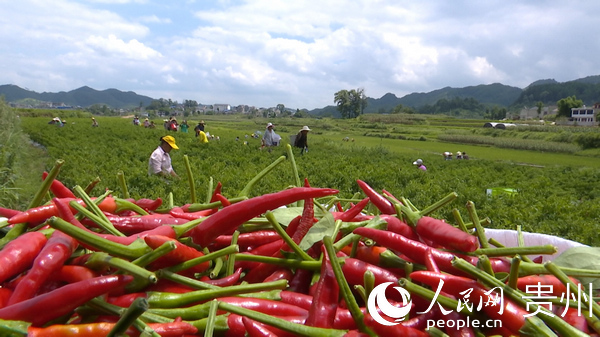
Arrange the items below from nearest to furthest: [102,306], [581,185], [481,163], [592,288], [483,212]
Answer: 1. [102,306]
2. [592,288]
3. [483,212]
4. [581,185]
5. [481,163]

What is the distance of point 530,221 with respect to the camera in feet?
25.4

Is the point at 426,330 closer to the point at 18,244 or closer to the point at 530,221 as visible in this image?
the point at 18,244

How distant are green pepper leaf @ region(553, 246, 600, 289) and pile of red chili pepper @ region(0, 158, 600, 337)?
25cm

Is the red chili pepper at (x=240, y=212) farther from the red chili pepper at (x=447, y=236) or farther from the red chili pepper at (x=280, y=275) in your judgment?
the red chili pepper at (x=447, y=236)

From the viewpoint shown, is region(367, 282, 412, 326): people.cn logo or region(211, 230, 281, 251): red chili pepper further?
region(211, 230, 281, 251): red chili pepper

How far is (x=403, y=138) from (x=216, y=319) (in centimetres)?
4854

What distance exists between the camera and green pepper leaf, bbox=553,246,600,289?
168cm

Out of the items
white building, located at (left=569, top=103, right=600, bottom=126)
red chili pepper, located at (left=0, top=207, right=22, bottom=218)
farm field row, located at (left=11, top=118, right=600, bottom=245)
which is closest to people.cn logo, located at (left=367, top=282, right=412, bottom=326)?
red chili pepper, located at (left=0, top=207, right=22, bottom=218)

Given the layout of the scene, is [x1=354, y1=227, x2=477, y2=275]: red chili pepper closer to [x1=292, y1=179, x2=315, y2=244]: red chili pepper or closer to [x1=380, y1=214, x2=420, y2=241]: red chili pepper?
[x1=380, y1=214, x2=420, y2=241]: red chili pepper

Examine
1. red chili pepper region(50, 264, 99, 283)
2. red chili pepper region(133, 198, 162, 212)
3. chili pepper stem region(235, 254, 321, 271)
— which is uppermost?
red chili pepper region(133, 198, 162, 212)

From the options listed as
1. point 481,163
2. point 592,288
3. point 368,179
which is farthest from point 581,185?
point 592,288

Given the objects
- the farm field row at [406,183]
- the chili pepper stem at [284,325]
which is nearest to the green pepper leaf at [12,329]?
the chili pepper stem at [284,325]

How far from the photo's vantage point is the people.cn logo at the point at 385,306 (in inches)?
52.1

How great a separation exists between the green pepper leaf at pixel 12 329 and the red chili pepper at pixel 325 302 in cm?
82
